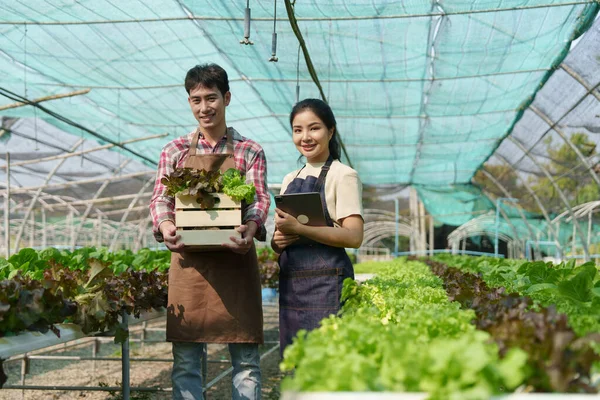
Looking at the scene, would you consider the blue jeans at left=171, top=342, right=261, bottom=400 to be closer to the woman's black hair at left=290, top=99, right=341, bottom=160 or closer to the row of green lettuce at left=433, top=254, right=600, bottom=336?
the woman's black hair at left=290, top=99, right=341, bottom=160

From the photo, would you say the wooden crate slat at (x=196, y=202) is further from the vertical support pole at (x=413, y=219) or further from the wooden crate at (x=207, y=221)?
the vertical support pole at (x=413, y=219)

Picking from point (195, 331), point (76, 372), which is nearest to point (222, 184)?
point (195, 331)

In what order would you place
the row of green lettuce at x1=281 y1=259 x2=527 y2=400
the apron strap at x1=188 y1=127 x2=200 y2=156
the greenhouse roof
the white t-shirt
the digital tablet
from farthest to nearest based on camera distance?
the greenhouse roof
the apron strap at x1=188 y1=127 x2=200 y2=156
the white t-shirt
the digital tablet
the row of green lettuce at x1=281 y1=259 x2=527 y2=400

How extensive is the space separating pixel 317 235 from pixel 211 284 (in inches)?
25.8

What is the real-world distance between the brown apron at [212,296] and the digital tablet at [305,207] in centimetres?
48

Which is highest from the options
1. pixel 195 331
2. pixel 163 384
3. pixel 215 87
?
pixel 215 87

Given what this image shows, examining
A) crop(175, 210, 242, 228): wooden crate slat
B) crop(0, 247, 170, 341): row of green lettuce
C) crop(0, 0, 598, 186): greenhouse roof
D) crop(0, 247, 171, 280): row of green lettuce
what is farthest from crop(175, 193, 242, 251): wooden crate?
crop(0, 0, 598, 186): greenhouse roof

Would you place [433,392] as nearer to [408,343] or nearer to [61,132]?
[408,343]

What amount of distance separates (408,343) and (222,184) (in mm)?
1707

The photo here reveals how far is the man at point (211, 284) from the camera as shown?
3229 millimetres

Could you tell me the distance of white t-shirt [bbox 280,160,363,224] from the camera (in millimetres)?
3025

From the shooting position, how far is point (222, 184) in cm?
318

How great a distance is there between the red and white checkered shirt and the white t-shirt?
39 centimetres

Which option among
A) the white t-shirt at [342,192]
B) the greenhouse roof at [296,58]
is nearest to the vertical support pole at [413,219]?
the greenhouse roof at [296,58]
